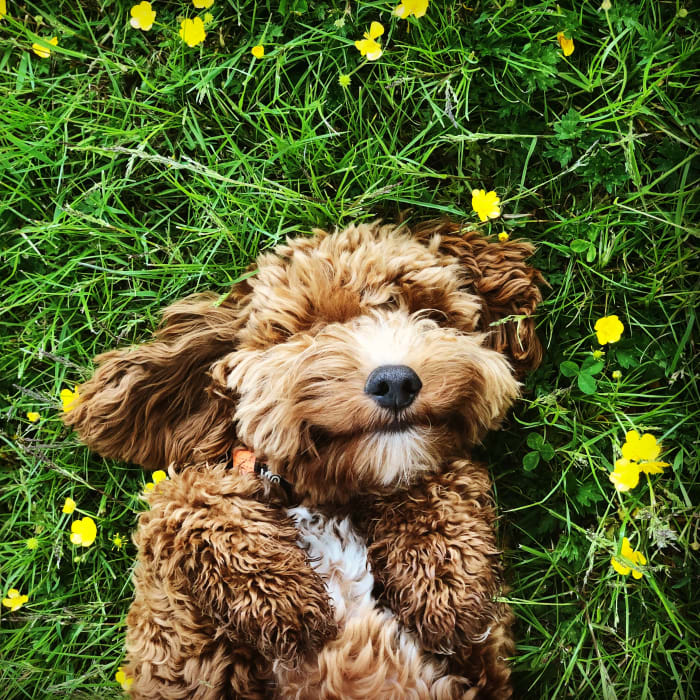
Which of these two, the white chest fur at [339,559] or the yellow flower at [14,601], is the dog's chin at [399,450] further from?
the yellow flower at [14,601]

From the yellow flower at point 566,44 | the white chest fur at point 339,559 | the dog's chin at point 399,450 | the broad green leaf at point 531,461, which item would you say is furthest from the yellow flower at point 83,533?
the yellow flower at point 566,44

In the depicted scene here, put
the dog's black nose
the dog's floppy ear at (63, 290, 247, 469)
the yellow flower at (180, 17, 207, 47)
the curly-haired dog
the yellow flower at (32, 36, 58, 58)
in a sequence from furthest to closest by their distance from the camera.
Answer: the yellow flower at (32, 36, 58, 58) → the yellow flower at (180, 17, 207, 47) → the dog's floppy ear at (63, 290, 247, 469) → the curly-haired dog → the dog's black nose

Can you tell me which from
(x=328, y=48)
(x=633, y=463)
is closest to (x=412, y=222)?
(x=328, y=48)

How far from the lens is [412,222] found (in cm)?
251

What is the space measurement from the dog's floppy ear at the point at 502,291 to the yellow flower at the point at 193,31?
1.19 m

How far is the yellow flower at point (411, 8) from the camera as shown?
2447 millimetres

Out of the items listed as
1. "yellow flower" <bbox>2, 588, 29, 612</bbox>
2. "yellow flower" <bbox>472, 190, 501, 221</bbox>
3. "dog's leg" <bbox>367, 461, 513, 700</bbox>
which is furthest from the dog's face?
"yellow flower" <bbox>2, 588, 29, 612</bbox>

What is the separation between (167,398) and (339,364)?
2.23 ft

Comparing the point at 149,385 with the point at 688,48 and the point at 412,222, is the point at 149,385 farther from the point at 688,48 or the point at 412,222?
the point at 688,48

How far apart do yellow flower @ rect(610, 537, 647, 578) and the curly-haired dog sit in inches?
16.7

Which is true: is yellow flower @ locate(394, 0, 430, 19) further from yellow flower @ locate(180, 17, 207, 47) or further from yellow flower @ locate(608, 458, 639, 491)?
yellow flower @ locate(608, 458, 639, 491)

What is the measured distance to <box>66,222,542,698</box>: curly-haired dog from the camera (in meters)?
1.92

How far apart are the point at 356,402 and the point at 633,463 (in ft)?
3.39

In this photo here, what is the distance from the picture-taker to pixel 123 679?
2330 mm
